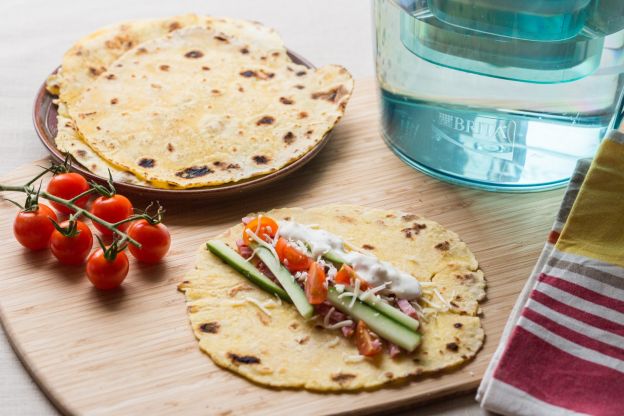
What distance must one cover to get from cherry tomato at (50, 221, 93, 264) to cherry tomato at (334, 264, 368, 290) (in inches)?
25.4

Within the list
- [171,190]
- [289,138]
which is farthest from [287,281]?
[289,138]

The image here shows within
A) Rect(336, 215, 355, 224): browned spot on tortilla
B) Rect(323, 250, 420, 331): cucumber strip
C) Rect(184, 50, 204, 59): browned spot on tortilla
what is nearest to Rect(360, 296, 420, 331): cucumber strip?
Rect(323, 250, 420, 331): cucumber strip

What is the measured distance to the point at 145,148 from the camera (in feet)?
8.13

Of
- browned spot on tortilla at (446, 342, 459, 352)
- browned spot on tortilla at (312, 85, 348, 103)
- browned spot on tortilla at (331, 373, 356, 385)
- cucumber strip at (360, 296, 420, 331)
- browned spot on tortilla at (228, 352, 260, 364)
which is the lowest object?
browned spot on tortilla at (446, 342, 459, 352)

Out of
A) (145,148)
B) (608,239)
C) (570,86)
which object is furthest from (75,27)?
(608,239)

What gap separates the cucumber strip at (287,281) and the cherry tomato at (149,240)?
0.76 ft

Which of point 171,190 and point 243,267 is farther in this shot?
point 171,190

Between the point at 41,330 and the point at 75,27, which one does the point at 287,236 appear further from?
the point at 75,27

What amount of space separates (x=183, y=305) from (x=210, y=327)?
0.13 metres

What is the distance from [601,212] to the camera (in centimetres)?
212

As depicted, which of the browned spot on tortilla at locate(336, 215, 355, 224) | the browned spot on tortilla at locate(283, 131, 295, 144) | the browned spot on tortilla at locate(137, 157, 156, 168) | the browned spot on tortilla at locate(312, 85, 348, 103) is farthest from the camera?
the browned spot on tortilla at locate(312, 85, 348, 103)

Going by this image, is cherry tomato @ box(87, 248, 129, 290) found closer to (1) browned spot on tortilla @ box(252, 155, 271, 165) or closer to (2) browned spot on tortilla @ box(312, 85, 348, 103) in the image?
(1) browned spot on tortilla @ box(252, 155, 271, 165)

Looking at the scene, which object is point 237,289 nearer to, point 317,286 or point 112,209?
point 317,286

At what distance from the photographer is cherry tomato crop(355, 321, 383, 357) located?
1873 mm
